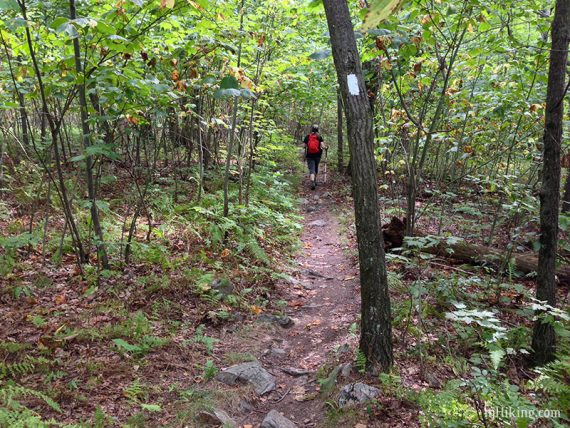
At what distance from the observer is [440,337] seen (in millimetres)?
4844

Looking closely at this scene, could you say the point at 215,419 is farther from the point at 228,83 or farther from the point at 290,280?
the point at 290,280

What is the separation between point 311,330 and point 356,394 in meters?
2.06

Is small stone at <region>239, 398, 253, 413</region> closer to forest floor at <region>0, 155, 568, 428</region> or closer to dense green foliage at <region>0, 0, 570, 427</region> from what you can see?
forest floor at <region>0, 155, 568, 428</region>

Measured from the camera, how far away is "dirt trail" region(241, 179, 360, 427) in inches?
161

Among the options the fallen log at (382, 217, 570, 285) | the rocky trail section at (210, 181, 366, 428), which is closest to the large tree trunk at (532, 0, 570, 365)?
the rocky trail section at (210, 181, 366, 428)

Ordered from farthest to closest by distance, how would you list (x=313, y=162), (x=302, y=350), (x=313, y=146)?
(x=313, y=162) → (x=313, y=146) → (x=302, y=350)

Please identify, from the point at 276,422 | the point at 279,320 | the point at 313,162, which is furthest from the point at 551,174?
the point at 313,162

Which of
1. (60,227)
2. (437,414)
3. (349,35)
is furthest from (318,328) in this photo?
(60,227)

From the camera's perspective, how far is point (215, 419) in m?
3.61

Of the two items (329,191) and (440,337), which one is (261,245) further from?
(329,191)

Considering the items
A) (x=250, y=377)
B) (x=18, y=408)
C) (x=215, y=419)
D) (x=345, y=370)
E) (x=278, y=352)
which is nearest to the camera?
(x=18, y=408)

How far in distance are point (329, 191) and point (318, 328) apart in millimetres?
10080

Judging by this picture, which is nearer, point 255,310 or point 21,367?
point 21,367

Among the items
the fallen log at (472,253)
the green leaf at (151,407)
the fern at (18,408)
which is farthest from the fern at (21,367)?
the fallen log at (472,253)
